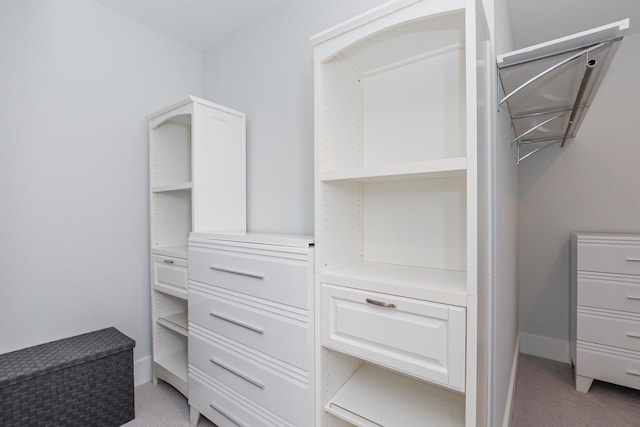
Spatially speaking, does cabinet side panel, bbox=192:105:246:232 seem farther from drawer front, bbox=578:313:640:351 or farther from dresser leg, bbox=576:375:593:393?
dresser leg, bbox=576:375:593:393

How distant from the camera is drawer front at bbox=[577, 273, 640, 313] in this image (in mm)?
1815

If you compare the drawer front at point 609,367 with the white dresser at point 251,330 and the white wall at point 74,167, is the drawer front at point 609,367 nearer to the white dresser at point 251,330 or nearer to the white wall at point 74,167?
the white dresser at point 251,330

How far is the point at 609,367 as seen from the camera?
1.88 metres

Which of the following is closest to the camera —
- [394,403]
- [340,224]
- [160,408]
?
[394,403]

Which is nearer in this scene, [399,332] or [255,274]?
[399,332]

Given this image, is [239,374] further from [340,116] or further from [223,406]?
[340,116]

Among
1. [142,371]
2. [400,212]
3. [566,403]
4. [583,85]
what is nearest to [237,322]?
[400,212]

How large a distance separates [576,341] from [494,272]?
4.74 ft

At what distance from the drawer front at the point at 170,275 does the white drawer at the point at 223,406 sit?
1.65 feet

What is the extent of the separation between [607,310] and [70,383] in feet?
10.2

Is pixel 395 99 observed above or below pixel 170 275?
above

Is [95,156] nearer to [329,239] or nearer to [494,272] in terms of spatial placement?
[329,239]

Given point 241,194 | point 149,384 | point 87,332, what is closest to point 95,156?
point 241,194

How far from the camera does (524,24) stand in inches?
76.5
